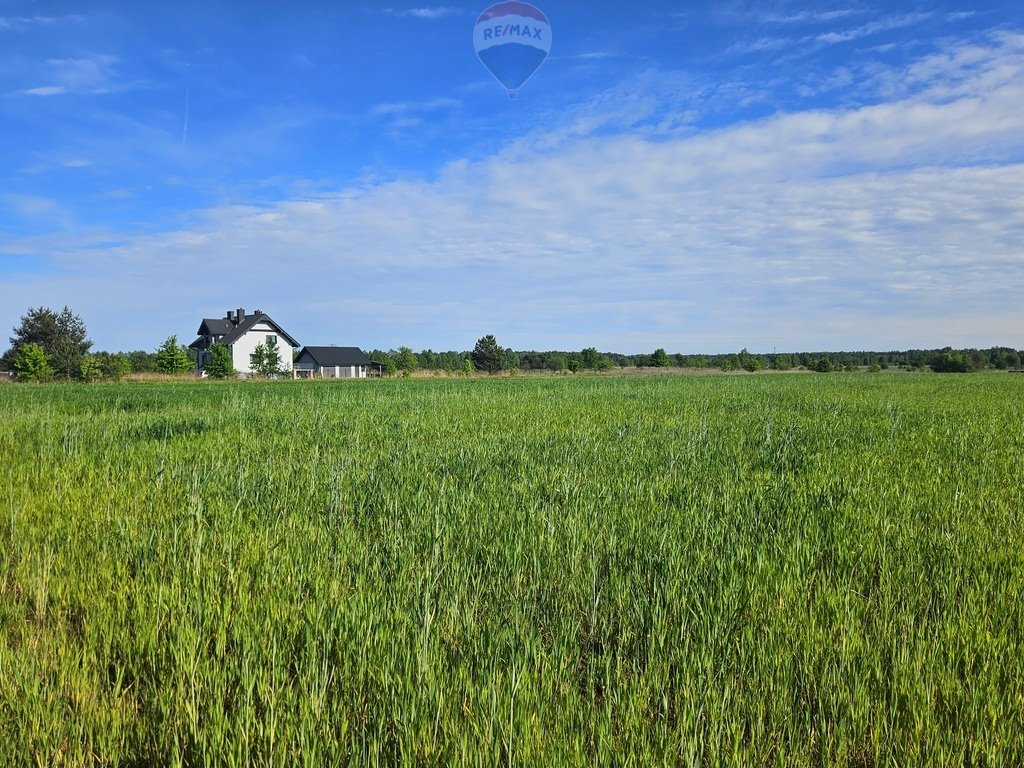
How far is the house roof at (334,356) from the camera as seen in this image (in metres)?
93.8

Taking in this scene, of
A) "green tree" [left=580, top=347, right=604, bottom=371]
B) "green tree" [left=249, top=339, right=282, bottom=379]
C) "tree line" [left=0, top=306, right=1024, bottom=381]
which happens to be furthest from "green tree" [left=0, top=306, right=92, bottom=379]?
"green tree" [left=580, top=347, right=604, bottom=371]

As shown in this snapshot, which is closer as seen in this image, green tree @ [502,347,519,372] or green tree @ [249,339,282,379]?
green tree @ [249,339,282,379]

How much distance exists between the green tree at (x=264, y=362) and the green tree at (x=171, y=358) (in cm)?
763

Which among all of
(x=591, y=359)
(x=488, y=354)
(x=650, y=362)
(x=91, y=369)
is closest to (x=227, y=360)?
(x=91, y=369)

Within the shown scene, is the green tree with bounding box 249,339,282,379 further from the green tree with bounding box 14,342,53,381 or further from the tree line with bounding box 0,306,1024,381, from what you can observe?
the green tree with bounding box 14,342,53,381

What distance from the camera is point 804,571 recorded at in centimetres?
455

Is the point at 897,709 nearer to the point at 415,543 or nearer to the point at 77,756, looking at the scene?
the point at 415,543

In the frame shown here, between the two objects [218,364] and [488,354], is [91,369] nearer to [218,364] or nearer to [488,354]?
[218,364]

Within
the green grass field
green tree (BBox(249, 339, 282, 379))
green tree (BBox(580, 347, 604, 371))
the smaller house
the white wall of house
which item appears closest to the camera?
the green grass field

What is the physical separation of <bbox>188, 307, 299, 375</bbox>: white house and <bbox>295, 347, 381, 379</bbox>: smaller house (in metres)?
9.57

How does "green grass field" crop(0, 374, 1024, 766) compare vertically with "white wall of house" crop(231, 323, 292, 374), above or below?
below

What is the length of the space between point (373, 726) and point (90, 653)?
2000 millimetres

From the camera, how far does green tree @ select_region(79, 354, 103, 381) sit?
59.2 meters

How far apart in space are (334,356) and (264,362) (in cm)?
2040
